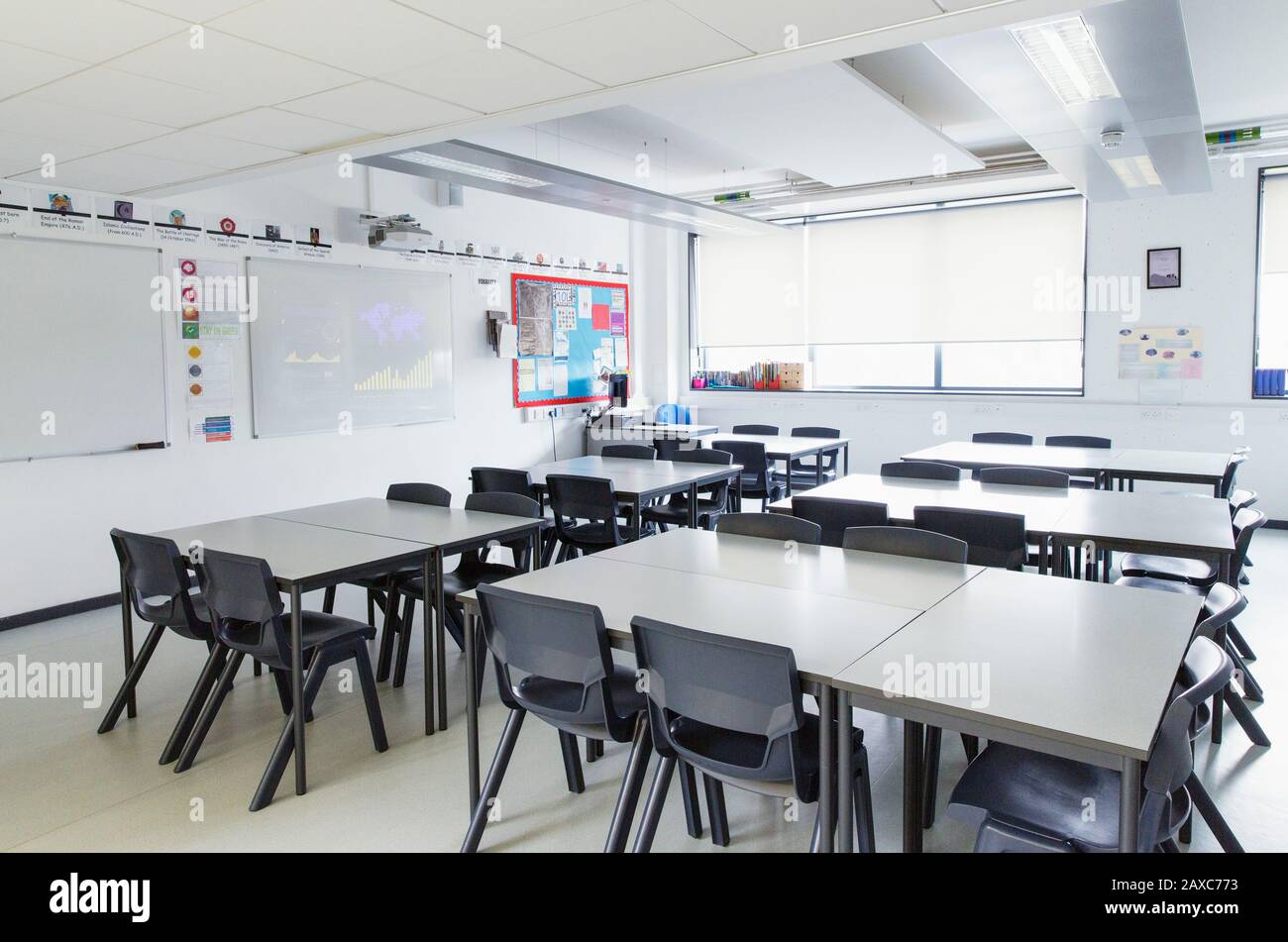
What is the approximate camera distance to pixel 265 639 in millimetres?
3127

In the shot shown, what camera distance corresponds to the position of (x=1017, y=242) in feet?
27.1

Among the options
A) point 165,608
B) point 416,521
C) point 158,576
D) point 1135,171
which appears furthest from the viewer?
point 1135,171

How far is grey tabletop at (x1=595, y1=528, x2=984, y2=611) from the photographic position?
111 inches

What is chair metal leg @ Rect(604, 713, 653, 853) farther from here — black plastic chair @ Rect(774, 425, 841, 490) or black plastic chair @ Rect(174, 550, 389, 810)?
black plastic chair @ Rect(774, 425, 841, 490)

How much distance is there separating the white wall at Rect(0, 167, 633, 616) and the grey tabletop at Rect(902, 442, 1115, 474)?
3738 millimetres

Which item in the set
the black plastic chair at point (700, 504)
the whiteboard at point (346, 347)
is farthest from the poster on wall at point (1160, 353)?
the whiteboard at point (346, 347)

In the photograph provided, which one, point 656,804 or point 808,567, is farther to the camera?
point 808,567

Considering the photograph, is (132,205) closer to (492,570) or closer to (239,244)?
(239,244)

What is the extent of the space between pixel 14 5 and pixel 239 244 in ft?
11.7

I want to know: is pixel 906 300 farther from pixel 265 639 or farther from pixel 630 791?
pixel 630 791

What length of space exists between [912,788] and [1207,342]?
22.0 ft

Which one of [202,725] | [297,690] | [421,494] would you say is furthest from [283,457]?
[297,690]

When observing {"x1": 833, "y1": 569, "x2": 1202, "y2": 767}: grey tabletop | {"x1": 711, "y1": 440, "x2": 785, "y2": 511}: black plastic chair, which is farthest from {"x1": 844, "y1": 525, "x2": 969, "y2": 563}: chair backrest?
{"x1": 711, "y1": 440, "x2": 785, "y2": 511}: black plastic chair
